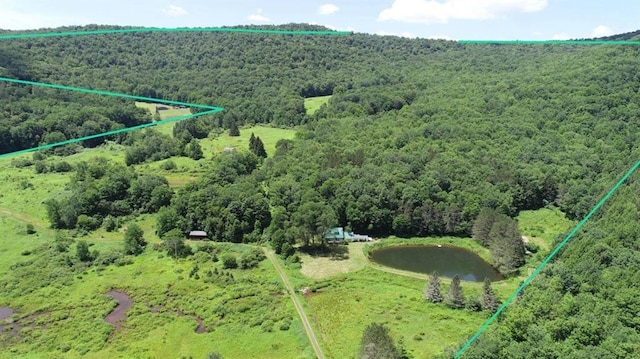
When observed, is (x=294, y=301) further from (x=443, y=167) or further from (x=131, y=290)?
(x=443, y=167)

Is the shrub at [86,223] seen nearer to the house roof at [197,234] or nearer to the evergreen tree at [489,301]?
the house roof at [197,234]

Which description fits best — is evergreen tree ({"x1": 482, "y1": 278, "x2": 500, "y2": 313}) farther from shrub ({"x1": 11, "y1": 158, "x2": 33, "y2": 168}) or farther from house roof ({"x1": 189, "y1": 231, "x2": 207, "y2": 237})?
shrub ({"x1": 11, "y1": 158, "x2": 33, "y2": 168})

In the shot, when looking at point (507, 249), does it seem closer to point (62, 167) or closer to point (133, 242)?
point (133, 242)

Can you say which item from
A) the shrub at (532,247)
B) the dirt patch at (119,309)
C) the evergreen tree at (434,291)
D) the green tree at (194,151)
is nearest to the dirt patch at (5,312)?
the dirt patch at (119,309)

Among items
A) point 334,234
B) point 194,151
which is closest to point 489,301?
point 334,234

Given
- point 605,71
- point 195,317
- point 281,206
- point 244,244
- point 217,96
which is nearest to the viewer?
point 195,317

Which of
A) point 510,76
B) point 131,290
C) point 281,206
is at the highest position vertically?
point 510,76

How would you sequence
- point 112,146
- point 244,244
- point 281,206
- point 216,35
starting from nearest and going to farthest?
point 244,244 < point 281,206 < point 112,146 < point 216,35

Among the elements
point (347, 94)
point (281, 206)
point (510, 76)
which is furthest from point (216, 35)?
point (281, 206)
